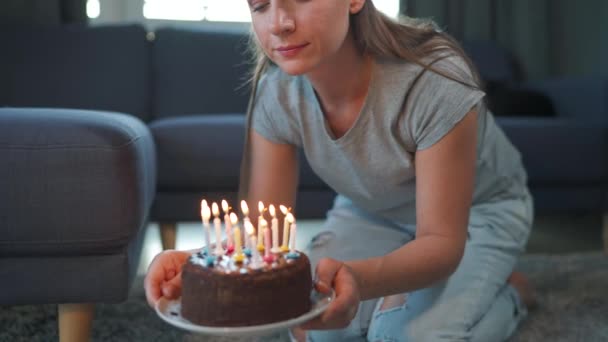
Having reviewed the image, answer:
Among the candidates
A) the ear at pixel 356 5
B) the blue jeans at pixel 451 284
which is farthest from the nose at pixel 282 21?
the blue jeans at pixel 451 284

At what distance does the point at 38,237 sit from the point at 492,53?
2.53 metres

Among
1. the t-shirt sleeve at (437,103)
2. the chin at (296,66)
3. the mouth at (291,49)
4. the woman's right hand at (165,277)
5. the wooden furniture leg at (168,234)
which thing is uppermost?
the mouth at (291,49)

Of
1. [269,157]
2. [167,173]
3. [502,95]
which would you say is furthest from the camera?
[502,95]

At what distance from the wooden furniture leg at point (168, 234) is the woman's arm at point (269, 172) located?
880 millimetres

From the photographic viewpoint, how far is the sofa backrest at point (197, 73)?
9.04 feet

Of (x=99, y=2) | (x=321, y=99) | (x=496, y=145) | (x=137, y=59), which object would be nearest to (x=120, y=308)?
(x=321, y=99)

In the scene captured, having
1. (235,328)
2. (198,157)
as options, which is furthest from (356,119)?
(198,157)

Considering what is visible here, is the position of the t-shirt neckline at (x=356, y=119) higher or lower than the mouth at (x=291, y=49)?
lower

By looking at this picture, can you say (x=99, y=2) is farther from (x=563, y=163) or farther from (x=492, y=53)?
(x=563, y=163)

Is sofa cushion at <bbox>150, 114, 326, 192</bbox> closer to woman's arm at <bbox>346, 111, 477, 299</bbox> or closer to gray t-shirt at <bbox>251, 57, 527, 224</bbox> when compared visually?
gray t-shirt at <bbox>251, 57, 527, 224</bbox>

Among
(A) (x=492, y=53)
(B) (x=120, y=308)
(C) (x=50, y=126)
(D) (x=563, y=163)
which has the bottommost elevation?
(B) (x=120, y=308)

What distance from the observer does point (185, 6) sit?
3.46 metres

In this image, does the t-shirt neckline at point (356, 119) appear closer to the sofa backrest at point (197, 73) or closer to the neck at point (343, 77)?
the neck at point (343, 77)

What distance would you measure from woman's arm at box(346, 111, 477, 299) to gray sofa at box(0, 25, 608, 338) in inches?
36.1
